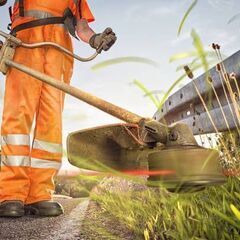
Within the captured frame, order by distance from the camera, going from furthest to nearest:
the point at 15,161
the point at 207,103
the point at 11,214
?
the point at 207,103 → the point at 15,161 → the point at 11,214

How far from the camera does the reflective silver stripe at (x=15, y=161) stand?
3.24 meters

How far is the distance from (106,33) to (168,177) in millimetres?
1418

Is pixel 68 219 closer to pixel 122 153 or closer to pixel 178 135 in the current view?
pixel 122 153

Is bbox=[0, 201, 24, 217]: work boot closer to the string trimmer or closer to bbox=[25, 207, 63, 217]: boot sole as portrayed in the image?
bbox=[25, 207, 63, 217]: boot sole

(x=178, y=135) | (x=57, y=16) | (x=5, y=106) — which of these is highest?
(x=57, y=16)

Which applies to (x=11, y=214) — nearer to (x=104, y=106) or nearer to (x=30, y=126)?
(x=30, y=126)

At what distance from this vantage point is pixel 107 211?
3092mm

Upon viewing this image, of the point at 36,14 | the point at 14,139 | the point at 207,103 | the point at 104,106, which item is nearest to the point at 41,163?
the point at 14,139

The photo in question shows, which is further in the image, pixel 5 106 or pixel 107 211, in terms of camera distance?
pixel 5 106

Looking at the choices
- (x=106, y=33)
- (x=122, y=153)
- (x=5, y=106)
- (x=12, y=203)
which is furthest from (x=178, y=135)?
(x=5, y=106)

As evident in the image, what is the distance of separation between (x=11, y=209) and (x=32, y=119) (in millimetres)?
744

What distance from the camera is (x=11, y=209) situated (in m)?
3.00

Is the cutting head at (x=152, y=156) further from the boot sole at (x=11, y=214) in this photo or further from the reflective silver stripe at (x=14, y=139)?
the reflective silver stripe at (x=14, y=139)

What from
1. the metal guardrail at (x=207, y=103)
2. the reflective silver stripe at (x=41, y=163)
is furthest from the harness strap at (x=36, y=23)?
the metal guardrail at (x=207, y=103)
